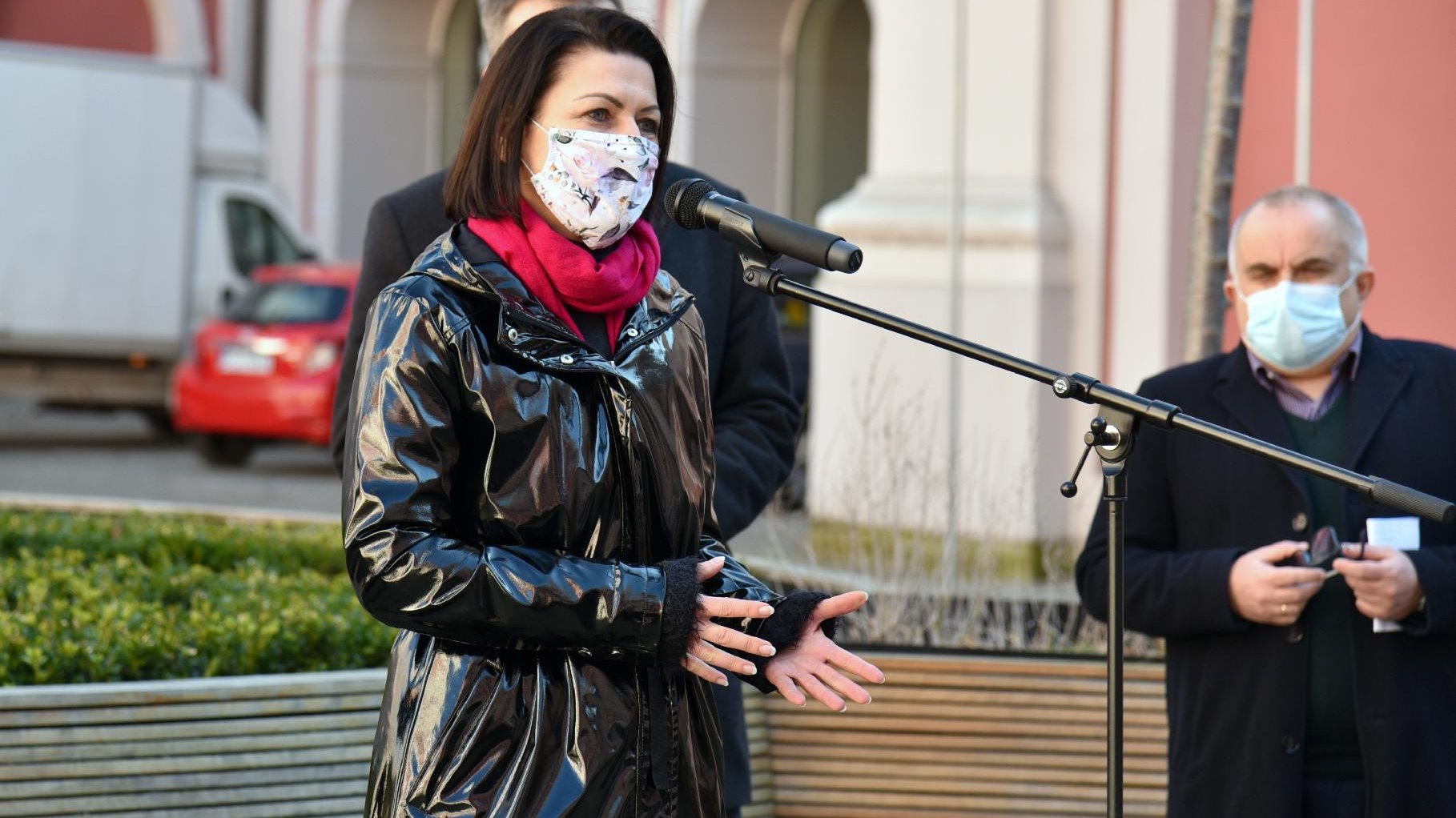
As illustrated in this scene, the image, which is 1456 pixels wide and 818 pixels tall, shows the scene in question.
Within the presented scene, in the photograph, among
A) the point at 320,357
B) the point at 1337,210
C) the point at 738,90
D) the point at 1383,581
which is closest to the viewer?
the point at 1383,581

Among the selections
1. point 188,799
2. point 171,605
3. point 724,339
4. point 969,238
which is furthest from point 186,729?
point 969,238

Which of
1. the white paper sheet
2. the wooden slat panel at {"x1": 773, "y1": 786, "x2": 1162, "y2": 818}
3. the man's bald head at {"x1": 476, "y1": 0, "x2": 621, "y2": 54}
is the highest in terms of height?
the man's bald head at {"x1": 476, "y1": 0, "x2": 621, "y2": 54}

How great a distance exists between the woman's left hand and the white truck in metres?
14.4

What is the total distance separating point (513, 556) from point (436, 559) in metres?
0.10

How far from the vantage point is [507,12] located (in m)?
3.54

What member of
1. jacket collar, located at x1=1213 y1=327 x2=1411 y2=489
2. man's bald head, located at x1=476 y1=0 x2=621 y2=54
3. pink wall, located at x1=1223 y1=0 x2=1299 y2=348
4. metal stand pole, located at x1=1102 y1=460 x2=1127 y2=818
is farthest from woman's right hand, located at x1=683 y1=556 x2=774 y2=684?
pink wall, located at x1=1223 y1=0 x2=1299 y2=348

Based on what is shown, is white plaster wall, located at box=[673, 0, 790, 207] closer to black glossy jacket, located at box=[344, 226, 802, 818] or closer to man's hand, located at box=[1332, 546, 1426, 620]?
man's hand, located at box=[1332, 546, 1426, 620]

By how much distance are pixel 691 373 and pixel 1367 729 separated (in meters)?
1.53

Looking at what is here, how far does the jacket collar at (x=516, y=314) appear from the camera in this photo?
8.14ft

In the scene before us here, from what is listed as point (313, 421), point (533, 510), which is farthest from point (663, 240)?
point (313, 421)

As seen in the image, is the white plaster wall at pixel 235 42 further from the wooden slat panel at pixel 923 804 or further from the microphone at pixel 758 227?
the microphone at pixel 758 227

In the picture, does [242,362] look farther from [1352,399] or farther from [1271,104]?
[1352,399]

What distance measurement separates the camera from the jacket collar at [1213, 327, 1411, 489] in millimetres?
3615

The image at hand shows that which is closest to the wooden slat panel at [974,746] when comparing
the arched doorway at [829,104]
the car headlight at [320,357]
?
the car headlight at [320,357]
